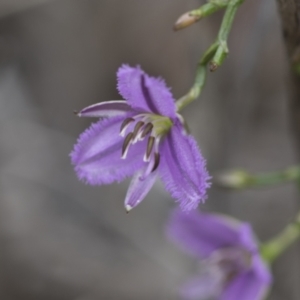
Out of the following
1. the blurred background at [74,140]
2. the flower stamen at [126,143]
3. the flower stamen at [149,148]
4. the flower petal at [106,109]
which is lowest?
the flower stamen at [149,148]

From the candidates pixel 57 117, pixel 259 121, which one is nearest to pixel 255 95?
pixel 259 121

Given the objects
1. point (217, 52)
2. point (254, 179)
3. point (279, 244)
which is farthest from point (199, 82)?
point (279, 244)

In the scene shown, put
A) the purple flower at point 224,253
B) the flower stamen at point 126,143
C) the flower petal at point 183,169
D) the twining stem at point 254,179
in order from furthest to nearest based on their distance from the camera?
the purple flower at point 224,253
the twining stem at point 254,179
the flower stamen at point 126,143
the flower petal at point 183,169

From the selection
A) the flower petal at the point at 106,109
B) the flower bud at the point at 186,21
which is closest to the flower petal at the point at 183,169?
the flower petal at the point at 106,109

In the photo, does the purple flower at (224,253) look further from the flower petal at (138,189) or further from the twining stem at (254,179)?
the flower petal at (138,189)

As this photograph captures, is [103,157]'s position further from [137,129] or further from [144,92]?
[144,92]

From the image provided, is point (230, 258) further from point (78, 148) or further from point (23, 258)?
point (23, 258)

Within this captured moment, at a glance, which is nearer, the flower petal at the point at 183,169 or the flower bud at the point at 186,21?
the flower petal at the point at 183,169
